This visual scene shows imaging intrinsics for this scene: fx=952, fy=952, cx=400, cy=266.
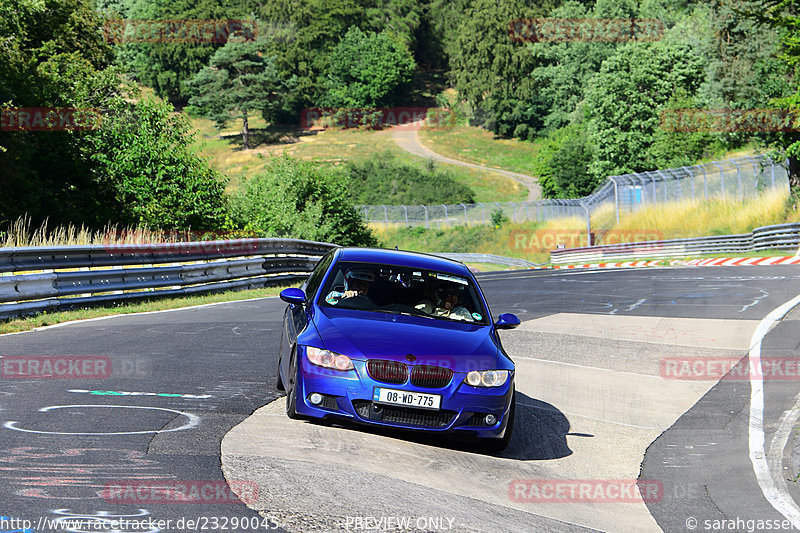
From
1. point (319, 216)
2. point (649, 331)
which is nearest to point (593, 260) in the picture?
point (319, 216)

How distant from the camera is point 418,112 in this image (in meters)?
139

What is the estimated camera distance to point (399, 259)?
9164mm

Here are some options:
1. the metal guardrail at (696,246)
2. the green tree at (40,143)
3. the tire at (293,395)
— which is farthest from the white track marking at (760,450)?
the metal guardrail at (696,246)

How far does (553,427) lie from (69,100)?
24.1 meters

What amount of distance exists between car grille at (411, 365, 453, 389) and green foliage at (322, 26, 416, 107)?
12683 centimetres

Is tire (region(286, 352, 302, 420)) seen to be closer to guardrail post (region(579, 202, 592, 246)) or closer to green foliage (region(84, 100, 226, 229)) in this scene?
green foliage (region(84, 100, 226, 229))

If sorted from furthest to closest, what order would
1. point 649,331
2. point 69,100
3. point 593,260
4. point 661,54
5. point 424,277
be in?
point 661,54, point 593,260, point 69,100, point 649,331, point 424,277

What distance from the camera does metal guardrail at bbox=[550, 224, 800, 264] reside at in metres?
35.7

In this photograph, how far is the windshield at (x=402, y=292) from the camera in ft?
27.9

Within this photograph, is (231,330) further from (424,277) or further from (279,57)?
(279,57)

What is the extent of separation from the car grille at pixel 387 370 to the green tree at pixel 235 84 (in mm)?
113594

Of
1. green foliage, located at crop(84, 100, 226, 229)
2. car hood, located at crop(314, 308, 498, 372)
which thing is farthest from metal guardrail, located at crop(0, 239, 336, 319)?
car hood, located at crop(314, 308, 498, 372)

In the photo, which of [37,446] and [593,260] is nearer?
[37,446]

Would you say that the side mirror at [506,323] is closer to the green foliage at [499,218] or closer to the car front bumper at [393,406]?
the car front bumper at [393,406]
